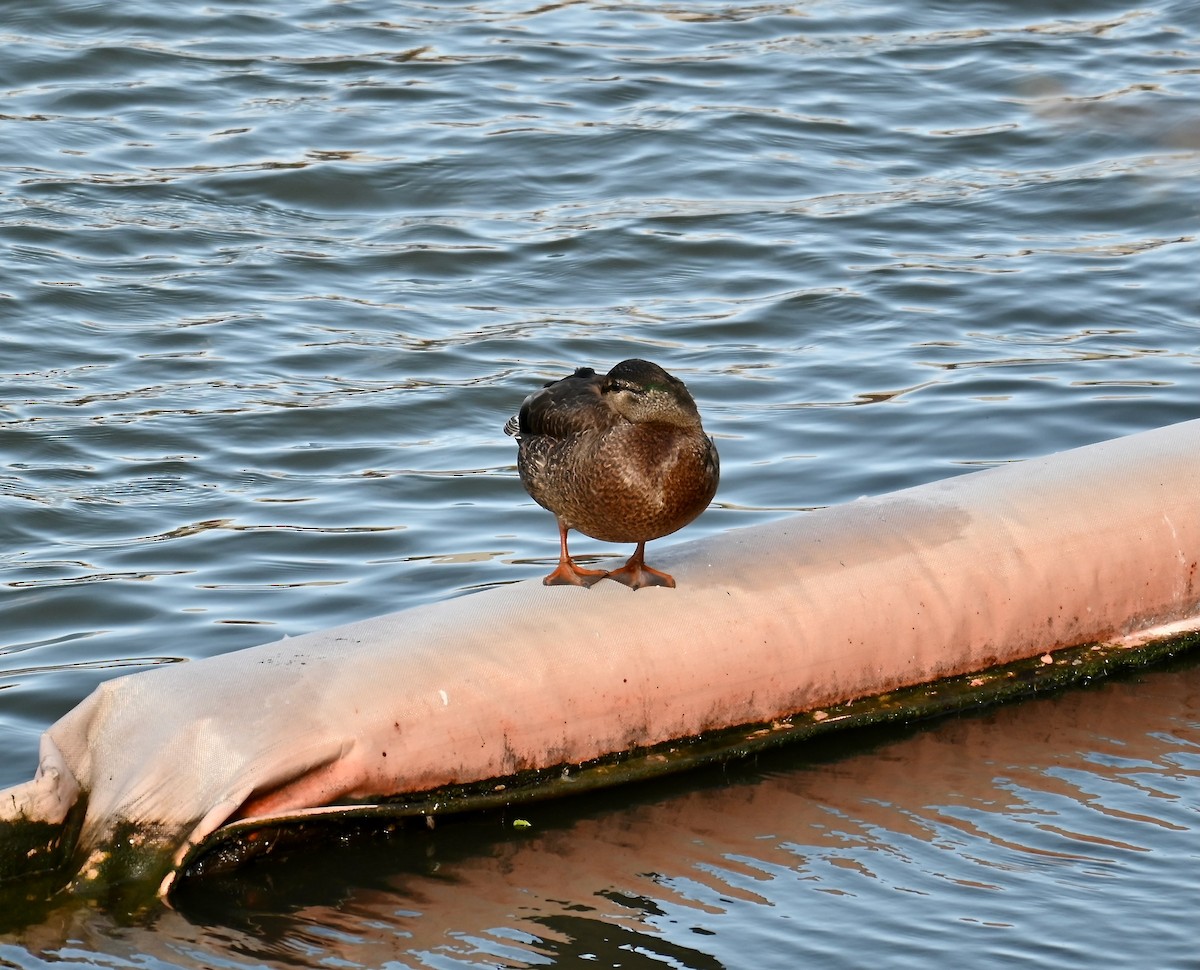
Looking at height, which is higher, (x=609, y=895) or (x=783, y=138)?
(x=783, y=138)

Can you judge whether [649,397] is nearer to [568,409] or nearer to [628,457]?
[628,457]

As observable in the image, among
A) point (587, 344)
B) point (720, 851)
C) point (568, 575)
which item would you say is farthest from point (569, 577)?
point (587, 344)

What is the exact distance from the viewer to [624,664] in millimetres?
5199

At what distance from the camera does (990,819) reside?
5059 millimetres

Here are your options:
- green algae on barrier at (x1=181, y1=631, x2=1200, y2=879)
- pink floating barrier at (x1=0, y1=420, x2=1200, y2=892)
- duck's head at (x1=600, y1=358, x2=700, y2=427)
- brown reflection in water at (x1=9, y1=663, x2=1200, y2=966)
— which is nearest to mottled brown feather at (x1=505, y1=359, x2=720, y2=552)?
duck's head at (x1=600, y1=358, x2=700, y2=427)

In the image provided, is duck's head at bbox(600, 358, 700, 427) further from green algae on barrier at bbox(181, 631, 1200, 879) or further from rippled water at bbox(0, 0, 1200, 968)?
rippled water at bbox(0, 0, 1200, 968)

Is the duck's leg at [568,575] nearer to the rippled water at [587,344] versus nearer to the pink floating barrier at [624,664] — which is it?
the pink floating barrier at [624,664]

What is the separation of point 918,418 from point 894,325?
1.50 m

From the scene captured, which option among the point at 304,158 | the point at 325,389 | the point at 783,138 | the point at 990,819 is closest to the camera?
the point at 990,819

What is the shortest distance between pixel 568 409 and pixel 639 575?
20.3 inches

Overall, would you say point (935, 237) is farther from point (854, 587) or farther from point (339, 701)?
point (339, 701)

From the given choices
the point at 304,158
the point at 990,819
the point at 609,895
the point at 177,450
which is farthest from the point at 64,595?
the point at 304,158

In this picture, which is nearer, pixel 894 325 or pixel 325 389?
pixel 325 389

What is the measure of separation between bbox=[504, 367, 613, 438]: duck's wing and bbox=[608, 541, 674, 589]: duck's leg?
15.9 inches
